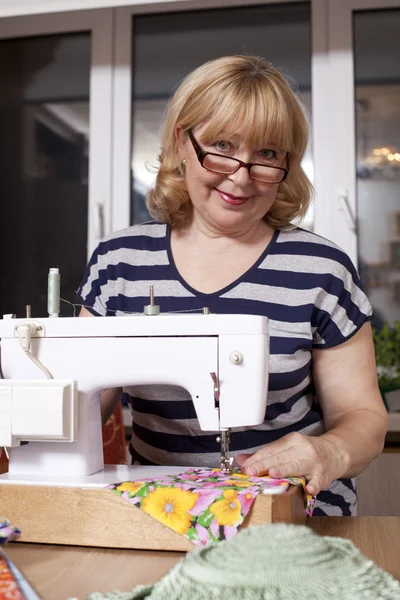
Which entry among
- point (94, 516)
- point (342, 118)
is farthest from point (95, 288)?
point (342, 118)

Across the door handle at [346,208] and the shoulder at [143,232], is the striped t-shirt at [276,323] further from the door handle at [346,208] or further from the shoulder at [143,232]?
the door handle at [346,208]

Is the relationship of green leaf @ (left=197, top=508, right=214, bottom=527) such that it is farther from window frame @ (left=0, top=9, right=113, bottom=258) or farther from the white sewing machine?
window frame @ (left=0, top=9, right=113, bottom=258)

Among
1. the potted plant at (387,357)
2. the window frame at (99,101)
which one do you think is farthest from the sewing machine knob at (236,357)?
the window frame at (99,101)

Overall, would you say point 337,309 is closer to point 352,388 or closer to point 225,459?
point 352,388

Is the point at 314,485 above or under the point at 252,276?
under

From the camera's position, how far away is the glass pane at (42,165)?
3.08m

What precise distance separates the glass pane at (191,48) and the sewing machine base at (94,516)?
2056 millimetres

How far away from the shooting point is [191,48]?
9.98 ft

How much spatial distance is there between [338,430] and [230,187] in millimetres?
495

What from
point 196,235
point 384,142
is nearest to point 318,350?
point 196,235

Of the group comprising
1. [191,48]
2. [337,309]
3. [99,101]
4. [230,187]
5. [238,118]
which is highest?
[191,48]

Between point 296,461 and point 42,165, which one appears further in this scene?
point 42,165

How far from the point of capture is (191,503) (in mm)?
980

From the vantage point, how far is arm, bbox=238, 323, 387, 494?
1.11 m
